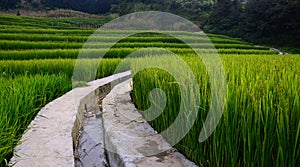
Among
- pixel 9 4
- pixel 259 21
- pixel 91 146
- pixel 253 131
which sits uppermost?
pixel 9 4

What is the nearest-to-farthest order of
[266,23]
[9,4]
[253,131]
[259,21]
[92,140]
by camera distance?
[253,131] < [92,140] < [266,23] < [259,21] < [9,4]

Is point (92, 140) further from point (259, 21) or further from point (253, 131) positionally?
point (259, 21)

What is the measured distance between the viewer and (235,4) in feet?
104

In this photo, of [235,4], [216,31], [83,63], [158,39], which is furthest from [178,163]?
[235,4]

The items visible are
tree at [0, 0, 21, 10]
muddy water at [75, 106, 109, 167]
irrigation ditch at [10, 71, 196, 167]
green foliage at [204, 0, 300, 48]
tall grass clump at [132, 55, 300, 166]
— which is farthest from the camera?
tree at [0, 0, 21, 10]

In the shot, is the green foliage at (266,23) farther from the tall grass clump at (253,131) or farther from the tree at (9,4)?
the tree at (9,4)

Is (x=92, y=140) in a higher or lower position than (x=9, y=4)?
lower

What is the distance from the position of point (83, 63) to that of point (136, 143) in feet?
12.7

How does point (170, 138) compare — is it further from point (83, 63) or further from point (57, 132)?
point (83, 63)

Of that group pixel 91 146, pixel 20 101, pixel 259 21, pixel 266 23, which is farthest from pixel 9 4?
pixel 91 146

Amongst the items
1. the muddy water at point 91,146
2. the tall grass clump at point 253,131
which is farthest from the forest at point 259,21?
the tall grass clump at point 253,131

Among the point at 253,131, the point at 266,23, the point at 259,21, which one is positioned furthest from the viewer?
the point at 259,21

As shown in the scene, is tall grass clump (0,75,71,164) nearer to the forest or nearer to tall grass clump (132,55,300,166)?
tall grass clump (132,55,300,166)

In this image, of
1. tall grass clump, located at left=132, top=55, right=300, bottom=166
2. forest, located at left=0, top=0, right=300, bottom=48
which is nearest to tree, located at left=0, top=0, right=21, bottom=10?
forest, located at left=0, top=0, right=300, bottom=48
